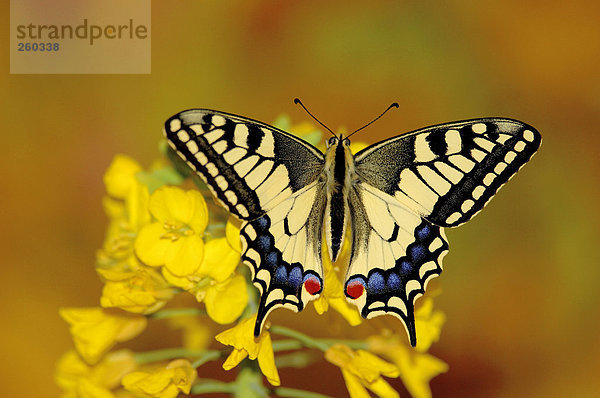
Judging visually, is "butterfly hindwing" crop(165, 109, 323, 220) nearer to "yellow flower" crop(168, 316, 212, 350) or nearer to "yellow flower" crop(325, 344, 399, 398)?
"yellow flower" crop(325, 344, 399, 398)

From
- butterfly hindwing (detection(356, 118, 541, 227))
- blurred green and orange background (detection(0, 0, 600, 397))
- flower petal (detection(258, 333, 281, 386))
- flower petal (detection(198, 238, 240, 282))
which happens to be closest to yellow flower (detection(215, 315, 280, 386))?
flower petal (detection(258, 333, 281, 386))

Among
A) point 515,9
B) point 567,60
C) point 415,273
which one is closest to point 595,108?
point 567,60

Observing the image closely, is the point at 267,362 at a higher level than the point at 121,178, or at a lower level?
lower

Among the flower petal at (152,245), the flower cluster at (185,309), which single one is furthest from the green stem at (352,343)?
the flower petal at (152,245)

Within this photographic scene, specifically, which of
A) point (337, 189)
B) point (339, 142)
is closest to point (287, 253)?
point (337, 189)

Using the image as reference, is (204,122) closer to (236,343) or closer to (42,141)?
(236,343)

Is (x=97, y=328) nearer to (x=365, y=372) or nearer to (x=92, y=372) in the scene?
(x=92, y=372)
